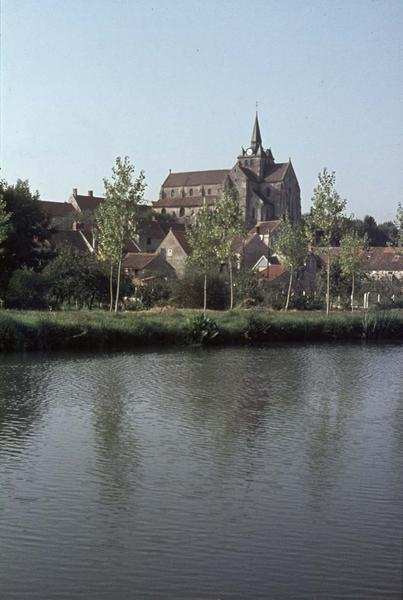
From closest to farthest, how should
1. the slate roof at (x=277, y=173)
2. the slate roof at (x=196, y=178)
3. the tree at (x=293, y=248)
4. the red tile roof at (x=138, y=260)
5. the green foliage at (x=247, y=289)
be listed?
the green foliage at (x=247, y=289) → the tree at (x=293, y=248) → the red tile roof at (x=138, y=260) → the slate roof at (x=277, y=173) → the slate roof at (x=196, y=178)

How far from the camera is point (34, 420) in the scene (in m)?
16.8

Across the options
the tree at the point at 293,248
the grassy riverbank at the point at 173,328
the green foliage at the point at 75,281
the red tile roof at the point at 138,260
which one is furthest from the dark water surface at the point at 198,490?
the red tile roof at the point at 138,260

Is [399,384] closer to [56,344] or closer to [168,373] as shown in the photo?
[168,373]

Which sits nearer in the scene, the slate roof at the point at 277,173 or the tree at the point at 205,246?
the tree at the point at 205,246

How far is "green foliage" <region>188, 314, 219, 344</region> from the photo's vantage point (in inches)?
1308

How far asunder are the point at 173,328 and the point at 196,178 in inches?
4801

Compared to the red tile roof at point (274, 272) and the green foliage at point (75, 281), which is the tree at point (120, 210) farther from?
the red tile roof at point (274, 272)

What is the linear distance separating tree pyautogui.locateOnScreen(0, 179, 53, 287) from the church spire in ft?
310

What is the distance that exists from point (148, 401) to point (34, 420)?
11.1ft

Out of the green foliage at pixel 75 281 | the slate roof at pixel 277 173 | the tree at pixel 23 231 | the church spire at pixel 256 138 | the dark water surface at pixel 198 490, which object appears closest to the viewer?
the dark water surface at pixel 198 490

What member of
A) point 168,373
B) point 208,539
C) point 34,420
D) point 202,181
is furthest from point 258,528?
point 202,181

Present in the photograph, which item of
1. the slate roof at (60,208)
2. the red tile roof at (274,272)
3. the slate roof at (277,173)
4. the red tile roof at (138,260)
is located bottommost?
the red tile roof at (274,272)

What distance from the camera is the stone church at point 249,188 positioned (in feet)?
431

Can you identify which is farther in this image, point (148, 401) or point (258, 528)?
point (148, 401)
